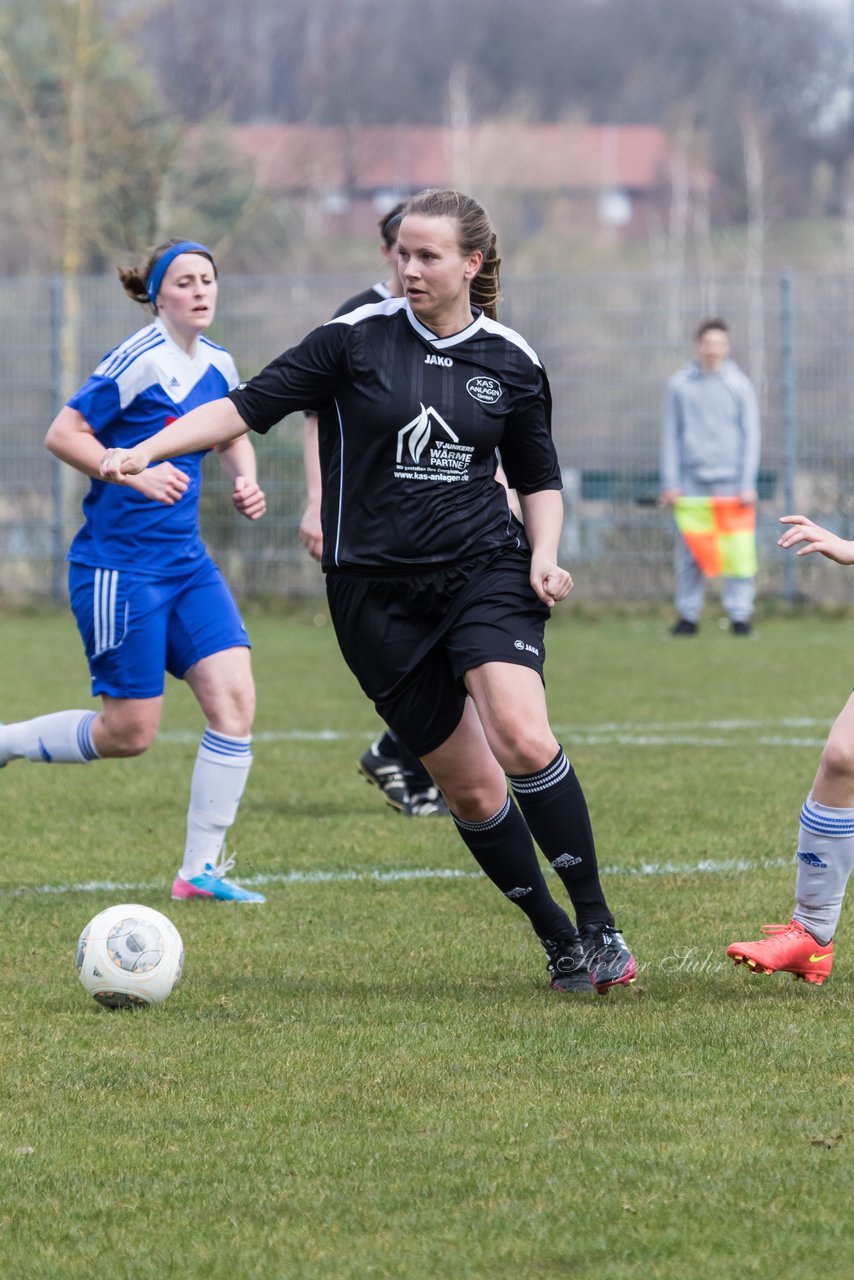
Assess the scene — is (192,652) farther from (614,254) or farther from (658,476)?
(614,254)

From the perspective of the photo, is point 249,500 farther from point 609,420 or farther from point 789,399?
point 789,399

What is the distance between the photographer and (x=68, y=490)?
18062 mm

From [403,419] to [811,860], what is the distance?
151 centimetres

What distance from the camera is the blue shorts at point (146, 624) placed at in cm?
604

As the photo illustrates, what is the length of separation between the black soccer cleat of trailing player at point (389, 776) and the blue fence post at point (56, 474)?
10.7 metres

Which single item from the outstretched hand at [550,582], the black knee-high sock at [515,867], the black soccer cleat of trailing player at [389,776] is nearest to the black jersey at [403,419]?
the outstretched hand at [550,582]

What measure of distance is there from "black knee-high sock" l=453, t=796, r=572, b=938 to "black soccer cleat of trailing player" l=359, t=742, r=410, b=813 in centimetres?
277

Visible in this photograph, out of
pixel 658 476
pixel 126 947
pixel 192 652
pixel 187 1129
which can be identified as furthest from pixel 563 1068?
pixel 658 476

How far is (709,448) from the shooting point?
15188mm

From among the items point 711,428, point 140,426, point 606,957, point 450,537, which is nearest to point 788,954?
point 606,957

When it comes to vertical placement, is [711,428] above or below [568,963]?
above

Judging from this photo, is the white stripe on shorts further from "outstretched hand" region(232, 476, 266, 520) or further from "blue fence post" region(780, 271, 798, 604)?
"blue fence post" region(780, 271, 798, 604)

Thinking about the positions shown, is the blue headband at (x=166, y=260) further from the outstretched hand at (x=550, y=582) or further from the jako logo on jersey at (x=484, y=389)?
the outstretched hand at (x=550, y=582)

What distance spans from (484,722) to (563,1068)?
908mm
